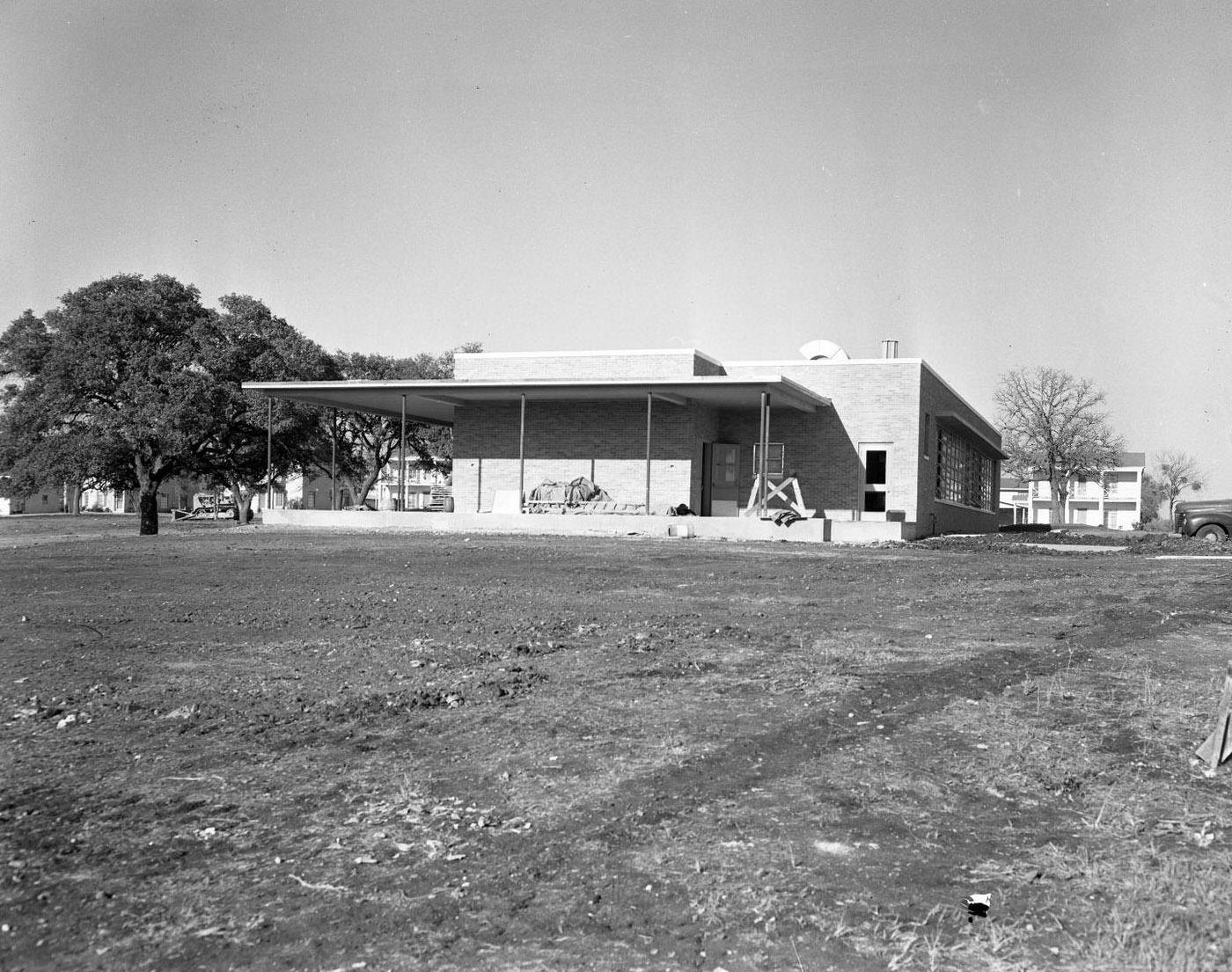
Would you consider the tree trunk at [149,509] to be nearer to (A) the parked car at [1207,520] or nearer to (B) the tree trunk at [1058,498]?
(A) the parked car at [1207,520]

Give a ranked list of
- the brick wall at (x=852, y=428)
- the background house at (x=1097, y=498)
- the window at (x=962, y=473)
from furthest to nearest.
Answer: the background house at (x=1097, y=498) < the window at (x=962, y=473) < the brick wall at (x=852, y=428)

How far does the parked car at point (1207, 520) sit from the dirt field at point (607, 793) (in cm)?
1732

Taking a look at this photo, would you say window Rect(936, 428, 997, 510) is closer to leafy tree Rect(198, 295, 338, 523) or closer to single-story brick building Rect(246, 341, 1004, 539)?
single-story brick building Rect(246, 341, 1004, 539)

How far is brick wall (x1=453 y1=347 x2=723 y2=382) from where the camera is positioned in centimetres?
2689

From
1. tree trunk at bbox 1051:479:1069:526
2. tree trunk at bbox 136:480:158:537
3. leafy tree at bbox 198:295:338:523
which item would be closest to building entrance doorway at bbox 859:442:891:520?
leafy tree at bbox 198:295:338:523

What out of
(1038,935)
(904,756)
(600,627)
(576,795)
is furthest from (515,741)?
(600,627)

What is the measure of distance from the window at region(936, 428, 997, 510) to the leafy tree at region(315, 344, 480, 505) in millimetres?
22145

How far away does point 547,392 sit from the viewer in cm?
2611

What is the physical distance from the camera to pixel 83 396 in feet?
89.7

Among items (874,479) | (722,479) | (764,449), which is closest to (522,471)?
(722,479)

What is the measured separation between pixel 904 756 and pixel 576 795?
4.76ft

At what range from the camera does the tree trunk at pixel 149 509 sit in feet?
88.8

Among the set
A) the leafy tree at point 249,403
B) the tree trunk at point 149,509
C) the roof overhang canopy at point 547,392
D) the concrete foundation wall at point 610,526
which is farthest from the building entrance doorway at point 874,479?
the tree trunk at point 149,509

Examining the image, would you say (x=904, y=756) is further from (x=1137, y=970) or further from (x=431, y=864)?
(x=431, y=864)
